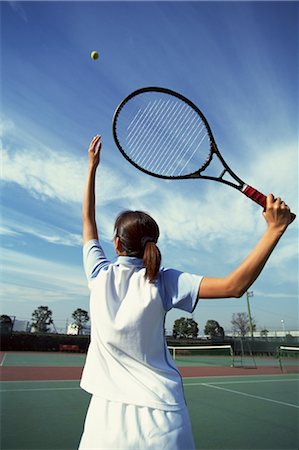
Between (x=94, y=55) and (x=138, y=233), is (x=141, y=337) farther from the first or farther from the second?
(x=94, y=55)

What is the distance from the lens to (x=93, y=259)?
4.83ft

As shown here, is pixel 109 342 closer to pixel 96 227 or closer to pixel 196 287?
pixel 196 287

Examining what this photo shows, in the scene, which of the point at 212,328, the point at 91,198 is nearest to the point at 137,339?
the point at 91,198

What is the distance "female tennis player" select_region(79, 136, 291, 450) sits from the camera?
1.11m

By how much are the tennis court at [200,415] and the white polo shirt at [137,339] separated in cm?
301

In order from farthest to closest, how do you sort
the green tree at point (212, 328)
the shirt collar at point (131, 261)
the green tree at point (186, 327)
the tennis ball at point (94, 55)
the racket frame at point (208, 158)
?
the green tree at point (212, 328) < the green tree at point (186, 327) < the tennis ball at point (94, 55) < the racket frame at point (208, 158) < the shirt collar at point (131, 261)

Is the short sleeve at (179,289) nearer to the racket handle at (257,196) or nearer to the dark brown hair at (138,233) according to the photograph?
the dark brown hair at (138,233)

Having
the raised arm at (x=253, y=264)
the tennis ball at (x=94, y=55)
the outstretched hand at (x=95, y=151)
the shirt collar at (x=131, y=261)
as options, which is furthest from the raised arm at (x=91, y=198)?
the tennis ball at (x=94, y=55)

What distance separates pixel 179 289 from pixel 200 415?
4610 millimetres

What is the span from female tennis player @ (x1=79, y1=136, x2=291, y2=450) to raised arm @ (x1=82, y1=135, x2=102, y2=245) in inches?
12.0

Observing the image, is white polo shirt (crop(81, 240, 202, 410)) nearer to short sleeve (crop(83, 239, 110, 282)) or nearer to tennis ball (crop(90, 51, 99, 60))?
short sleeve (crop(83, 239, 110, 282))

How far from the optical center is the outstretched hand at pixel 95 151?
1909 mm

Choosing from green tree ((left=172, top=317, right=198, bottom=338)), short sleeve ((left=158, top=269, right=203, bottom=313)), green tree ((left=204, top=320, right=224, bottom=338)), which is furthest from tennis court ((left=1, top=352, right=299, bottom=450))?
green tree ((left=204, top=320, right=224, bottom=338))

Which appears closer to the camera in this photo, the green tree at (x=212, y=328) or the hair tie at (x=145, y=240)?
the hair tie at (x=145, y=240)
